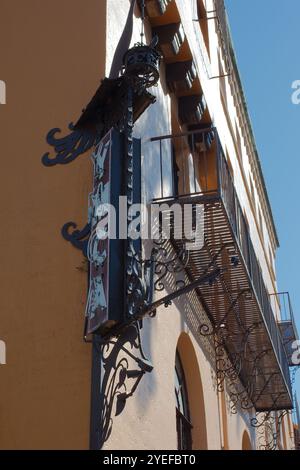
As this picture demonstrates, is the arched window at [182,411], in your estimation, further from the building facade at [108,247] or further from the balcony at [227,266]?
the balcony at [227,266]

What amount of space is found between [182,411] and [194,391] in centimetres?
44

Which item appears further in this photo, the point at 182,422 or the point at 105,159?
the point at 182,422

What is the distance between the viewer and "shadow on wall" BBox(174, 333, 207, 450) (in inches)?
407

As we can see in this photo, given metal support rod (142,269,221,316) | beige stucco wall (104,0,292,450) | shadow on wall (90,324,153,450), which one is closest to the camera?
shadow on wall (90,324,153,450)

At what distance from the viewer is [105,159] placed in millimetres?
6891

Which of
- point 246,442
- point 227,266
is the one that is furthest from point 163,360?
point 246,442

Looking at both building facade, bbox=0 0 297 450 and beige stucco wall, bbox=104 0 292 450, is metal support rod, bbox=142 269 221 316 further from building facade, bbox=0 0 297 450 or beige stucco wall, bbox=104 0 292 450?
beige stucco wall, bbox=104 0 292 450

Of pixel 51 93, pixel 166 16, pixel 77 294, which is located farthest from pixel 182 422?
pixel 166 16

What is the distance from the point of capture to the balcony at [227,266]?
9266mm

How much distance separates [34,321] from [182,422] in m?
3.81


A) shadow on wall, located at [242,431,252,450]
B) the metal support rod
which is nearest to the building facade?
the metal support rod

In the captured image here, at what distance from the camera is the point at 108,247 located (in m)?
6.40

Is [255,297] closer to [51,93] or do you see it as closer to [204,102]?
[204,102]

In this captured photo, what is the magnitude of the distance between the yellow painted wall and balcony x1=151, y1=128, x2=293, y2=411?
154 cm
